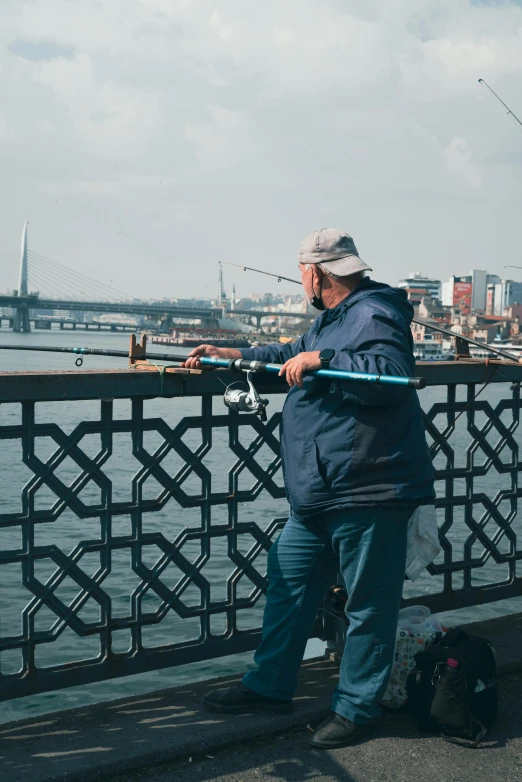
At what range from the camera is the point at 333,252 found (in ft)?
9.12

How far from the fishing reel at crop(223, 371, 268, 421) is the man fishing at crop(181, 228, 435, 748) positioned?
3.9 inches

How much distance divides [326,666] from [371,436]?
1.14 meters

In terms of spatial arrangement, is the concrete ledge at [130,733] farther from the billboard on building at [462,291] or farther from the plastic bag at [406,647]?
the billboard on building at [462,291]

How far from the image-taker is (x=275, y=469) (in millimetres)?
3322

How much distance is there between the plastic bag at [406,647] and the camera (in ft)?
9.76

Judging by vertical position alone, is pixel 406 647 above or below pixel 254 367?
below

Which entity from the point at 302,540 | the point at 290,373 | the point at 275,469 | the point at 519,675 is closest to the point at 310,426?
the point at 290,373

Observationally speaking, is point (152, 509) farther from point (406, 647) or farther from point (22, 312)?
point (22, 312)

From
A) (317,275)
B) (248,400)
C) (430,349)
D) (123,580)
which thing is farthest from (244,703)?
(430,349)

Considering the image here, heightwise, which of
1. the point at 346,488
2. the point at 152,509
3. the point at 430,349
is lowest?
the point at 430,349

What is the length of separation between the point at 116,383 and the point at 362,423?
77cm

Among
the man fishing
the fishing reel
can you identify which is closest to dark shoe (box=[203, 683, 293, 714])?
the man fishing

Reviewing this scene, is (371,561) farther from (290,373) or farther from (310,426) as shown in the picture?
(290,373)

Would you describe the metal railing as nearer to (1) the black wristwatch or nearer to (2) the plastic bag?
(2) the plastic bag
